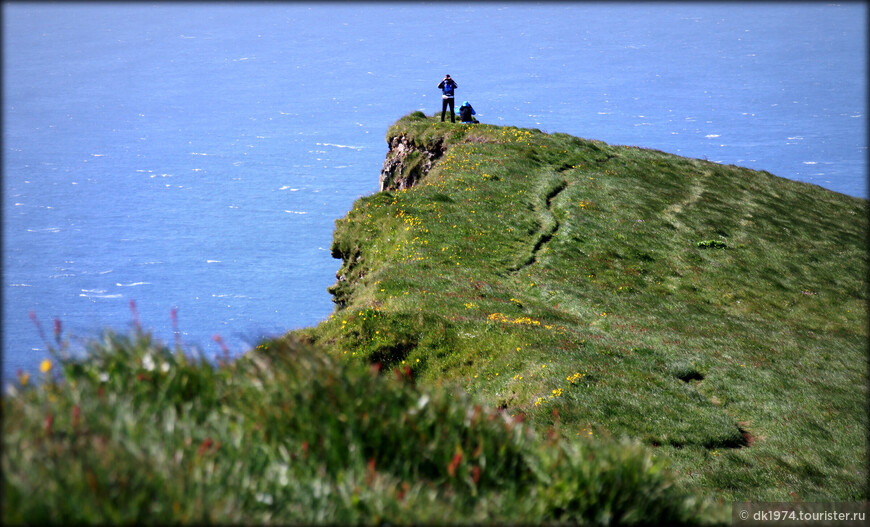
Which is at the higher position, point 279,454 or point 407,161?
point 407,161

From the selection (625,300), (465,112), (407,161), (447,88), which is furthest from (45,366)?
(465,112)

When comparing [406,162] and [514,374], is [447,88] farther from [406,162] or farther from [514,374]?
A: [514,374]

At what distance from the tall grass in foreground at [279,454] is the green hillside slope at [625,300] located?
30.7 feet

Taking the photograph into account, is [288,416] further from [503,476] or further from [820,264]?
[820,264]

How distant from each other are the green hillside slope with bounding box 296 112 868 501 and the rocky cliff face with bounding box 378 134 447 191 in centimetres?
20

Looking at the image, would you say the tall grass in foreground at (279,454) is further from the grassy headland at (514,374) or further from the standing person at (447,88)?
the standing person at (447,88)

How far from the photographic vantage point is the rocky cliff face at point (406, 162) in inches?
2125

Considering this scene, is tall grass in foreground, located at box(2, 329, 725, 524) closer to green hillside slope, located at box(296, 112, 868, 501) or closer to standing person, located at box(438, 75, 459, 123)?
green hillside slope, located at box(296, 112, 868, 501)

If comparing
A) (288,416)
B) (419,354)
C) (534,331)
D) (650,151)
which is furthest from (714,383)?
(650,151)

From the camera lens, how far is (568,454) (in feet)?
29.0

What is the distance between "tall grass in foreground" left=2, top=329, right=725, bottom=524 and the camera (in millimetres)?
6184

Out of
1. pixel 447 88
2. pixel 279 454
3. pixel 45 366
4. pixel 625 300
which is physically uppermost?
pixel 447 88

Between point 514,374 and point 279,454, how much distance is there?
15.0 metres

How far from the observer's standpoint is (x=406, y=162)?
183 feet
